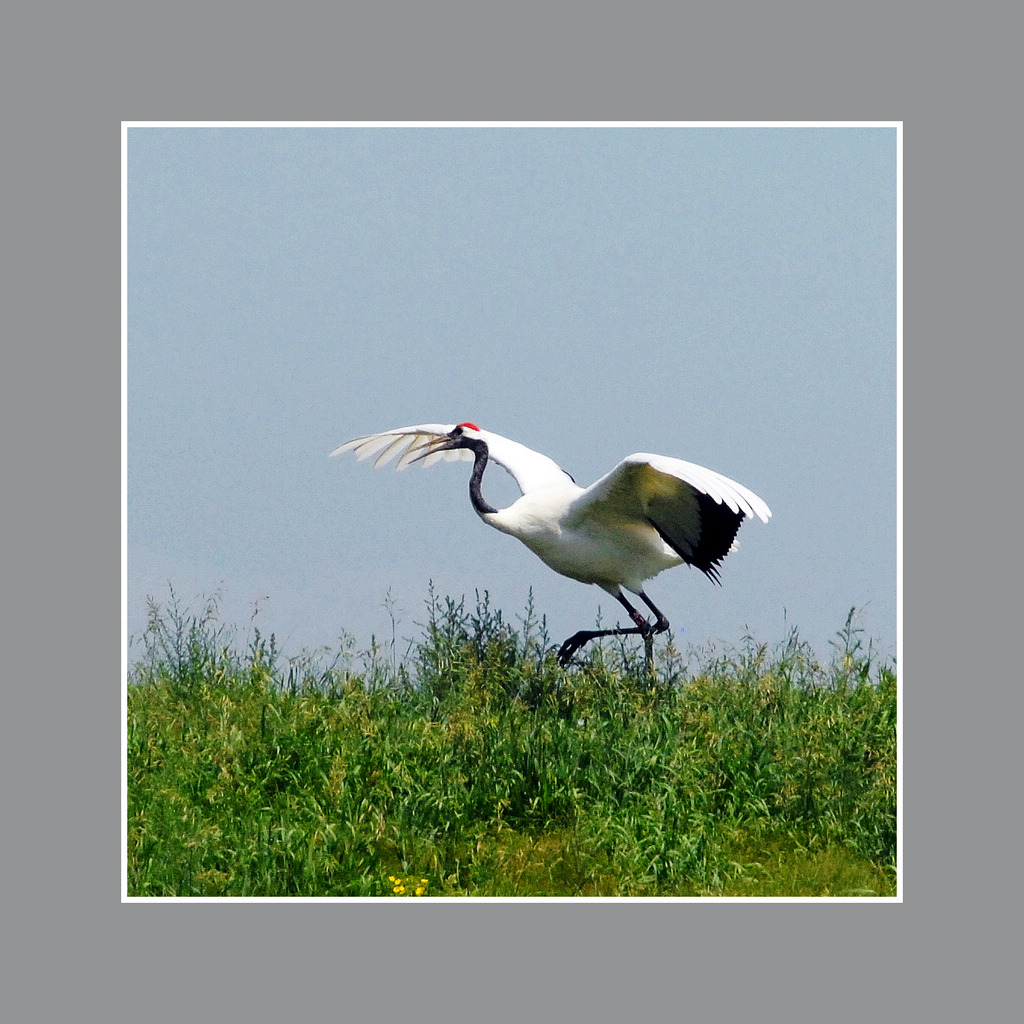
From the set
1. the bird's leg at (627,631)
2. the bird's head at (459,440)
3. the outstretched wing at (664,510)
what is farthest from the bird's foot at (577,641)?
the bird's head at (459,440)

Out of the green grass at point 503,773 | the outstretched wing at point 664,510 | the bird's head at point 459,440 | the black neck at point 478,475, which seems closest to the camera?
the green grass at point 503,773

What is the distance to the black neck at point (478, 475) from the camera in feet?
32.2

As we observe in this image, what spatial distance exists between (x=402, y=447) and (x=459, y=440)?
1.56 ft

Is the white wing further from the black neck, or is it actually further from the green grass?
the green grass

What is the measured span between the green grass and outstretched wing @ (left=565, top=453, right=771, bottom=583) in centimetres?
68

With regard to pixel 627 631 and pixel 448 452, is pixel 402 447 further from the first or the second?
pixel 627 631

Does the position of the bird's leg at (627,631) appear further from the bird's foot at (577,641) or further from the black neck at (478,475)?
the black neck at (478,475)

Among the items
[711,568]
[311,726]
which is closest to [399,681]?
[311,726]

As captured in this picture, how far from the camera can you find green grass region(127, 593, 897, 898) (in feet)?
24.9

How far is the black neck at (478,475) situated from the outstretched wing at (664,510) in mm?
559

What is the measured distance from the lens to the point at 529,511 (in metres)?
9.74

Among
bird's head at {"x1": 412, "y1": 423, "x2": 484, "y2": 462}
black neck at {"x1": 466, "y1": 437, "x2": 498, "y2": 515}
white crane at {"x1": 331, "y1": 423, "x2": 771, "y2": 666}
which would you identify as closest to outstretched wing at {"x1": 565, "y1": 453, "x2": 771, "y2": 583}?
white crane at {"x1": 331, "y1": 423, "x2": 771, "y2": 666}

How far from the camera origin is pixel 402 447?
10.4 metres
